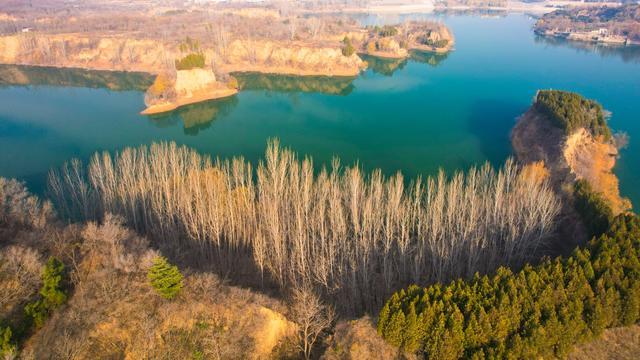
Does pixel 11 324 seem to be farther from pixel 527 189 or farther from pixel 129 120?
pixel 129 120

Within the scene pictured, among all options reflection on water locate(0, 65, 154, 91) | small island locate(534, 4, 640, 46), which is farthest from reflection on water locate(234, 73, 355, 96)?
small island locate(534, 4, 640, 46)

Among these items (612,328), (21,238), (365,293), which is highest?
(21,238)

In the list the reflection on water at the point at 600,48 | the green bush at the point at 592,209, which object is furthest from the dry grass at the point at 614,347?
the reflection on water at the point at 600,48

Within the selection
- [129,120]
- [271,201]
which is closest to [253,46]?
[129,120]

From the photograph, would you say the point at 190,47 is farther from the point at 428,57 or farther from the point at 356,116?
the point at 428,57

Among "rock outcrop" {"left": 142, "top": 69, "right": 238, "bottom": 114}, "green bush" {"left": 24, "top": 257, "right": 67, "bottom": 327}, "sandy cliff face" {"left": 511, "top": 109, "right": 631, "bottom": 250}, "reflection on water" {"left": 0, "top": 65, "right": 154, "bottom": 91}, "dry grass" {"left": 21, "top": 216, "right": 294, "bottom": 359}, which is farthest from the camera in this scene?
"reflection on water" {"left": 0, "top": 65, "right": 154, "bottom": 91}

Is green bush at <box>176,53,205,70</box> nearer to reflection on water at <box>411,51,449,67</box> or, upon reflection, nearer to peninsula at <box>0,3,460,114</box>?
peninsula at <box>0,3,460,114</box>
